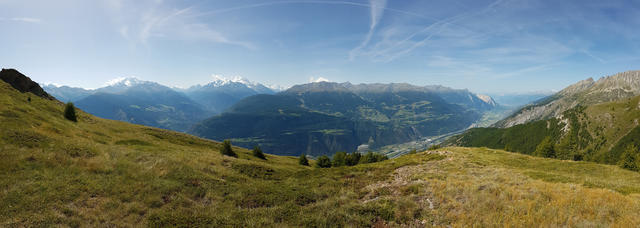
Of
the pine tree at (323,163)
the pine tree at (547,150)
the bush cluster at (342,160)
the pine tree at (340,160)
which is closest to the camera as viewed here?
the pine tree at (323,163)

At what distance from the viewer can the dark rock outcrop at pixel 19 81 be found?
5003 cm

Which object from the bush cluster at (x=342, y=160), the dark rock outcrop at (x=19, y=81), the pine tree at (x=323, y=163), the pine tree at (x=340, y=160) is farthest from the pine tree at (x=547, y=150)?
the dark rock outcrop at (x=19, y=81)

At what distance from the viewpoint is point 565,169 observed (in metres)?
29.5

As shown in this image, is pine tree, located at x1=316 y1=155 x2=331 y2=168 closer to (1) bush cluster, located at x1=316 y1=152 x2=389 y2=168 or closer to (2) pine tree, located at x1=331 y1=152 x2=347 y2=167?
(1) bush cluster, located at x1=316 y1=152 x2=389 y2=168

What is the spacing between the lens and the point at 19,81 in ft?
170

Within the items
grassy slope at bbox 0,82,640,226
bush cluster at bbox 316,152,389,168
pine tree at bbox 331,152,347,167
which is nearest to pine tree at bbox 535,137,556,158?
bush cluster at bbox 316,152,389,168

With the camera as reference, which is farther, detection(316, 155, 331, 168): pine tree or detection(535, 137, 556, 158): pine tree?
detection(535, 137, 556, 158): pine tree

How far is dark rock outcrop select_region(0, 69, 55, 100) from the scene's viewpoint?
50.0 meters

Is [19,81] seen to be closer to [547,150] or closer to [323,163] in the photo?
[323,163]

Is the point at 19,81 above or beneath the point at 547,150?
above

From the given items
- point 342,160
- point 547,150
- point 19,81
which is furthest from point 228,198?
point 547,150

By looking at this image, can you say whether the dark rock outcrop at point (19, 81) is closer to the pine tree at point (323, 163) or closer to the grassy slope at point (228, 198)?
the grassy slope at point (228, 198)

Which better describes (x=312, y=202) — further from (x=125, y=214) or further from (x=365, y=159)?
(x=365, y=159)

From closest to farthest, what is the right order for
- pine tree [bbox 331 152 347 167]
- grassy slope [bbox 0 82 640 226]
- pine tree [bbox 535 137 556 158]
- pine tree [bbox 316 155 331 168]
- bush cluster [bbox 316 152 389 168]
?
grassy slope [bbox 0 82 640 226], pine tree [bbox 316 155 331 168], bush cluster [bbox 316 152 389 168], pine tree [bbox 331 152 347 167], pine tree [bbox 535 137 556 158]
